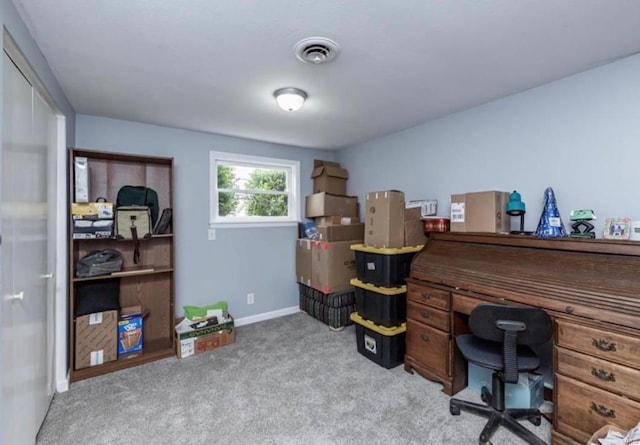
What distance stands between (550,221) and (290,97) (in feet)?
6.73

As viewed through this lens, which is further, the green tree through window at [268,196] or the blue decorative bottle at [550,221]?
the green tree through window at [268,196]

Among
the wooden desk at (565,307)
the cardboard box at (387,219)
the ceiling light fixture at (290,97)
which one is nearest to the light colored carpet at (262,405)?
the wooden desk at (565,307)

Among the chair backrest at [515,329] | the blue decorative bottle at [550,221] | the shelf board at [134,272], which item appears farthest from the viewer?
the shelf board at [134,272]

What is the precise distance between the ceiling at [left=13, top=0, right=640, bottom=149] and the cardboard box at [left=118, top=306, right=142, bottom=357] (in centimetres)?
189

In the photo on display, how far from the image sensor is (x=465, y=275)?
221 cm

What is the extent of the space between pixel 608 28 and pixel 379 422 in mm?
2597

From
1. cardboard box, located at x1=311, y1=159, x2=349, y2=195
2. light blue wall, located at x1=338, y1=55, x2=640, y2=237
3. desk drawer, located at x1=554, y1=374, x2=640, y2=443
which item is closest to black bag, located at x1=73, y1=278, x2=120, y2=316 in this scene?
cardboard box, located at x1=311, y1=159, x2=349, y2=195

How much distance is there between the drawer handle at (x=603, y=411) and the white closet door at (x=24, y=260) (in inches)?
110

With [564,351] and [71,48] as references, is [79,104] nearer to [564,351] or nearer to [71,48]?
[71,48]

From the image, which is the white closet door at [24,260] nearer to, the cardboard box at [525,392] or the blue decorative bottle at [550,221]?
the cardboard box at [525,392]

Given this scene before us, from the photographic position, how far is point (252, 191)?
12.5 ft

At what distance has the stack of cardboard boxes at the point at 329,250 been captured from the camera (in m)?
3.47

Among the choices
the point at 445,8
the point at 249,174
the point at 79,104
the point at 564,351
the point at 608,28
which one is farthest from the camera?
the point at 249,174

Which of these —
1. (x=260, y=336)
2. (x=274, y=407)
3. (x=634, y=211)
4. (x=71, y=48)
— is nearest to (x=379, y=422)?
(x=274, y=407)
